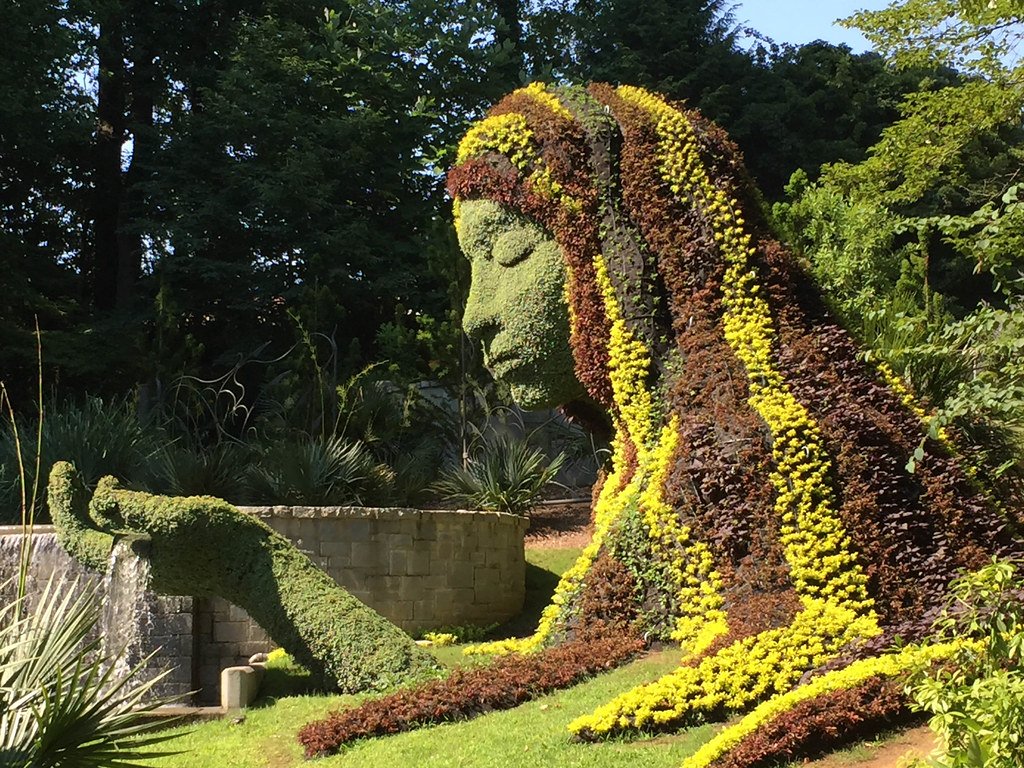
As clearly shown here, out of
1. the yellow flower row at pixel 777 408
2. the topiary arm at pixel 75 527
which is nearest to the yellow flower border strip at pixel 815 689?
the yellow flower row at pixel 777 408

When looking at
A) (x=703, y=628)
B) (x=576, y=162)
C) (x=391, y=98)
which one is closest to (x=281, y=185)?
(x=391, y=98)

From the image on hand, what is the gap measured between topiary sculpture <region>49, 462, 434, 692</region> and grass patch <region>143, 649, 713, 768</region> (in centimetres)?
40

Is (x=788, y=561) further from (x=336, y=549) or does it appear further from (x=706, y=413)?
(x=336, y=549)

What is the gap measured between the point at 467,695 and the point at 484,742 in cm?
74

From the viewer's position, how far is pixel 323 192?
19828 millimetres

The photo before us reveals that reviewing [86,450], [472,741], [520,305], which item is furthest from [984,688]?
[86,450]

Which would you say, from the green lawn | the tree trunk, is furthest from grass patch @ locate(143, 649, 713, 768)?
the tree trunk

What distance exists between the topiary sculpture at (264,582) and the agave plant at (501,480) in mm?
6246

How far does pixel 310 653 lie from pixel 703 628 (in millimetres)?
3163

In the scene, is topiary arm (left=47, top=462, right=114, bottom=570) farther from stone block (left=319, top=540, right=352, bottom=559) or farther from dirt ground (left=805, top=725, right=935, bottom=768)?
dirt ground (left=805, top=725, right=935, bottom=768)

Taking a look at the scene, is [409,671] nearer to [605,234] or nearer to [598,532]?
[598,532]

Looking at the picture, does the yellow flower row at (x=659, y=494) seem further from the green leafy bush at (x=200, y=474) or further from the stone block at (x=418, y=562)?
the green leafy bush at (x=200, y=474)

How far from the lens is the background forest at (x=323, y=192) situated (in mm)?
15500

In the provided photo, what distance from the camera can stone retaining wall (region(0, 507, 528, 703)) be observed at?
1011 cm
